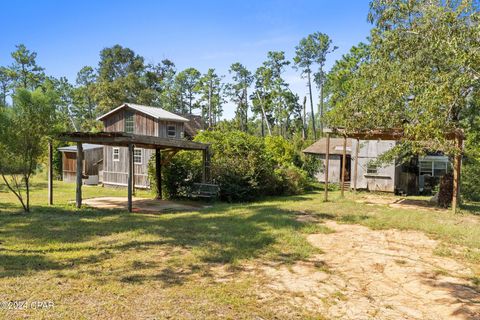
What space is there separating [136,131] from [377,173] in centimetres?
1519

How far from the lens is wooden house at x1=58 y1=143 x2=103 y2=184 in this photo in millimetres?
25484

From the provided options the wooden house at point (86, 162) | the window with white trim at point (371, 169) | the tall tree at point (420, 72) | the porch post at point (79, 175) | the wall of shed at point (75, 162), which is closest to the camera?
the tall tree at point (420, 72)

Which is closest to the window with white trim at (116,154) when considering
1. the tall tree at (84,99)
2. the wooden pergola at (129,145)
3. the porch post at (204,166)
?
the wooden pergola at (129,145)

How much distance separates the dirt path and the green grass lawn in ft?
1.46

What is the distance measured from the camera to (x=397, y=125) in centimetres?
1355

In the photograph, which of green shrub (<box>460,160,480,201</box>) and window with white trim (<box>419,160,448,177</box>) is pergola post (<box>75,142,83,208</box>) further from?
window with white trim (<box>419,160,448,177</box>)

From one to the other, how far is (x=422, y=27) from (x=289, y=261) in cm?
666

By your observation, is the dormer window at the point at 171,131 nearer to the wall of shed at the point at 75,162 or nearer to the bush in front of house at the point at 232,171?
the bush in front of house at the point at 232,171

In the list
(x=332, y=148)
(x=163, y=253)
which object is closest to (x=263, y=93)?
(x=332, y=148)

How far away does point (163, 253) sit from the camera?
7.11 metres

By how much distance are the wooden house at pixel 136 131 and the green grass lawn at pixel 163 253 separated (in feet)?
31.8

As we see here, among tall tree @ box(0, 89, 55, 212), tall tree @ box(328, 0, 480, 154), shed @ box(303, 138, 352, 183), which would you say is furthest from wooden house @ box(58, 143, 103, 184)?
tall tree @ box(328, 0, 480, 154)

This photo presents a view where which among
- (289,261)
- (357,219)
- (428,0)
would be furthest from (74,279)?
(428,0)

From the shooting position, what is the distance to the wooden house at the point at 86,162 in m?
25.5
